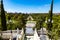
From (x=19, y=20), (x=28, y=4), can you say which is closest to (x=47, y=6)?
(x=28, y=4)

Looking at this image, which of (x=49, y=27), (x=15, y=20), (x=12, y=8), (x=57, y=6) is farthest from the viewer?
(x=15, y=20)

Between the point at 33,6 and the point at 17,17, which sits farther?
the point at 17,17

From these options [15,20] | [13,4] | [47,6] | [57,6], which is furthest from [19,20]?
[57,6]

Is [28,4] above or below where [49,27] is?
above

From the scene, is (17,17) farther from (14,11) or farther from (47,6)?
(47,6)

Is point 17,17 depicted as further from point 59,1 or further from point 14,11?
point 59,1

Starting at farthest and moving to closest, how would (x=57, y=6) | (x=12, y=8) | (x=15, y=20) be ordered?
(x=15, y=20), (x=12, y=8), (x=57, y=6)

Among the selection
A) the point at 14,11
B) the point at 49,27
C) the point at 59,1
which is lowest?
the point at 49,27
